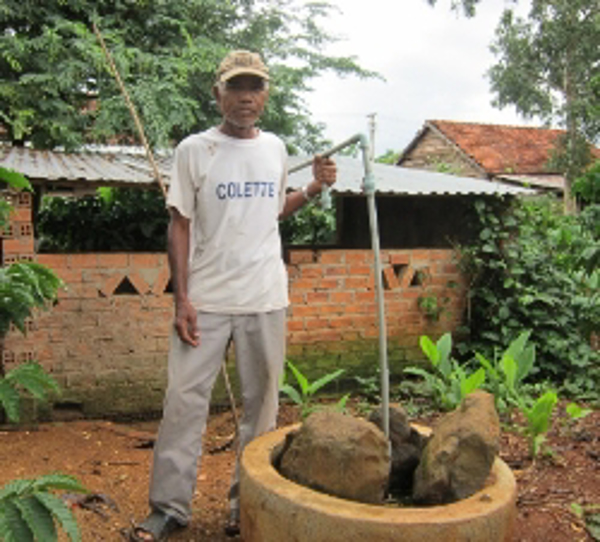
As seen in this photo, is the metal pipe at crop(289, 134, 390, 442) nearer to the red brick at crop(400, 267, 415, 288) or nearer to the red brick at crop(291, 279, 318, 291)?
the red brick at crop(291, 279, 318, 291)

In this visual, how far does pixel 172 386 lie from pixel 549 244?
4.85 m

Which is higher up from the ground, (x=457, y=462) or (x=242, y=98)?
(x=242, y=98)

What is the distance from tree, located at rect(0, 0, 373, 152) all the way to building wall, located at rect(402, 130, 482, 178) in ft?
26.3

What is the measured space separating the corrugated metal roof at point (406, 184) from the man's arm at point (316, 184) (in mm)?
2277

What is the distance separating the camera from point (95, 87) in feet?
30.7

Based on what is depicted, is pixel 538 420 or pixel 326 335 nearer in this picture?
pixel 538 420

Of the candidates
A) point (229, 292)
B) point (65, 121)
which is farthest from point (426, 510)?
A: point (65, 121)

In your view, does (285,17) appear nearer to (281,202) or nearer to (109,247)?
(109,247)

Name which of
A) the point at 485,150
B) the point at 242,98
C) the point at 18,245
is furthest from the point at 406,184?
the point at 485,150

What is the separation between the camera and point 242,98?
271cm

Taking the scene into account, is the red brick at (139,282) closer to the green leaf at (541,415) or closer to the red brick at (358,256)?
the red brick at (358,256)

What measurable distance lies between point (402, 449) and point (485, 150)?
16.5 metres

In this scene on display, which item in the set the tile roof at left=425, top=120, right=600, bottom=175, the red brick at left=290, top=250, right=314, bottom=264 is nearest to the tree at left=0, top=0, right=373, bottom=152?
the red brick at left=290, top=250, right=314, bottom=264

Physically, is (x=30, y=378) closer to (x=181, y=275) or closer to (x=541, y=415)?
(x=181, y=275)
